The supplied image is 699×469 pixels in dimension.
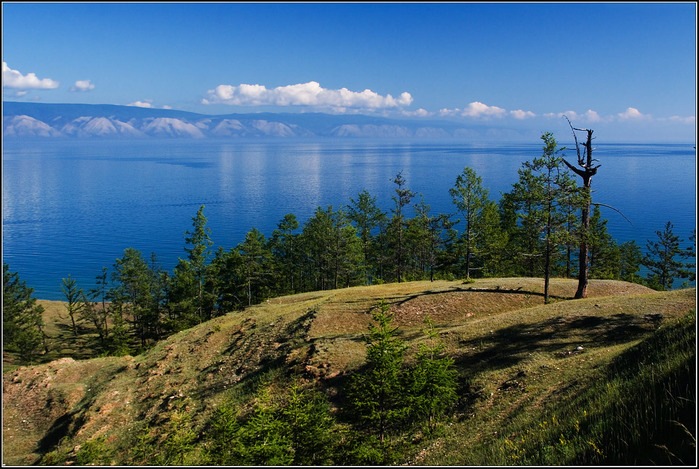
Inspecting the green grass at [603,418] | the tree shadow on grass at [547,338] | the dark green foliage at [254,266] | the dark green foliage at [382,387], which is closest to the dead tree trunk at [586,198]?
the tree shadow on grass at [547,338]

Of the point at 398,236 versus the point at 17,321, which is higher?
the point at 398,236

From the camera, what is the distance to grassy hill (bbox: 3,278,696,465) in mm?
9531

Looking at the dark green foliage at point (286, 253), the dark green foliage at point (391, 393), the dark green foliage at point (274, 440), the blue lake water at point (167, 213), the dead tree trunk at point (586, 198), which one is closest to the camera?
the dark green foliage at point (274, 440)

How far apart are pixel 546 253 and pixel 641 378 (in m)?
21.8

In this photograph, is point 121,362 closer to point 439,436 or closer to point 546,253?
point 439,436

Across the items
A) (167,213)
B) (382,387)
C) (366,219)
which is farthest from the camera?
(167,213)

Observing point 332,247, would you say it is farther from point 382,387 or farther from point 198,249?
point 382,387

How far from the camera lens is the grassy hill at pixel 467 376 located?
31.3 ft

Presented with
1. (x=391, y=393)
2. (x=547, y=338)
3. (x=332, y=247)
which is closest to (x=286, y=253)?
(x=332, y=247)

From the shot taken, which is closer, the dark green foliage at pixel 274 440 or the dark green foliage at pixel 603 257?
the dark green foliage at pixel 274 440

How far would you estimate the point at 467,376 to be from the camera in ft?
63.3

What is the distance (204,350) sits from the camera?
3291 centimetres

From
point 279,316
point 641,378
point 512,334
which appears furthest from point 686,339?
point 279,316

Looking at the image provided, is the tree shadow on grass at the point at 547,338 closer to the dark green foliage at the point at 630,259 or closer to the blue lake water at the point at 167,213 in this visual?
Answer: the dark green foliage at the point at 630,259
